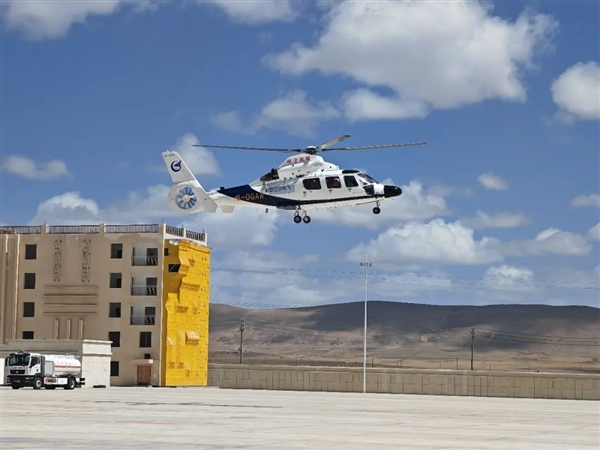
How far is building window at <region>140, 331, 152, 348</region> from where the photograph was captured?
111m

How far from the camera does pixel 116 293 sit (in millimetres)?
112562

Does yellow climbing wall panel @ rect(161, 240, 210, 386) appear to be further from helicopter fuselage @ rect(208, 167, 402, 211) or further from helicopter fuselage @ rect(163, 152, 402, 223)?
helicopter fuselage @ rect(208, 167, 402, 211)

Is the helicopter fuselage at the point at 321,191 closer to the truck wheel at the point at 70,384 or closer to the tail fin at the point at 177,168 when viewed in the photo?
the tail fin at the point at 177,168

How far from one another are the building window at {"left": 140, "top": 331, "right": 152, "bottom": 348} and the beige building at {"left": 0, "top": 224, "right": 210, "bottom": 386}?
0.32 ft

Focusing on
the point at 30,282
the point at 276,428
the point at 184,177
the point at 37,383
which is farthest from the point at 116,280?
the point at 276,428

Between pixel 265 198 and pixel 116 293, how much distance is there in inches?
1903

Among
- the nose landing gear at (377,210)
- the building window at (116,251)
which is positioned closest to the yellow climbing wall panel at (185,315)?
the building window at (116,251)

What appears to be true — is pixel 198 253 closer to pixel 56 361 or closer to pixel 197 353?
pixel 197 353

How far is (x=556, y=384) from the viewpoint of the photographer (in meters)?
95.2

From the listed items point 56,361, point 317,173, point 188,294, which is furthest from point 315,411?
point 188,294

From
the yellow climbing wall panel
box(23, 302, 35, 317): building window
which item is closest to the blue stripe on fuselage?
the yellow climbing wall panel

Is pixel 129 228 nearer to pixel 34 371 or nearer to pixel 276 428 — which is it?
pixel 34 371

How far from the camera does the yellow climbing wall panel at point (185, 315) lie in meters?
111

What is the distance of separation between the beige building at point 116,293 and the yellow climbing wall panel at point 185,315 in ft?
0.32
